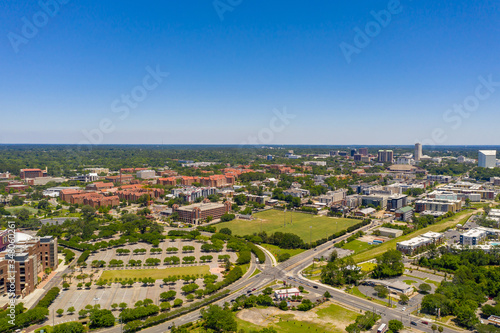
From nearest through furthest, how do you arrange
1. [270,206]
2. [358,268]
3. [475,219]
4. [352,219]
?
[358,268]
[475,219]
[352,219]
[270,206]

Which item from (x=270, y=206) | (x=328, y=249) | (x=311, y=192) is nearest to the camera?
(x=328, y=249)

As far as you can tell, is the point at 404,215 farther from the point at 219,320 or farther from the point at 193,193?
the point at 219,320

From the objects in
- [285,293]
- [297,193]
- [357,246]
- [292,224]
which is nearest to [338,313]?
[285,293]

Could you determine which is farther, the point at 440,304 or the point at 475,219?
the point at 475,219

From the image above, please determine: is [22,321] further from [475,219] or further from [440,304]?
[475,219]

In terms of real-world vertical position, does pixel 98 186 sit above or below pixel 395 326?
above

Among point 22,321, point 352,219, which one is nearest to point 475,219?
point 352,219

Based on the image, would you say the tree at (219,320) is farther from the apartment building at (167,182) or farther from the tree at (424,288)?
the apartment building at (167,182)

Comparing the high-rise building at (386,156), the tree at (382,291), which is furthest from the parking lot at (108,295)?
the high-rise building at (386,156)
